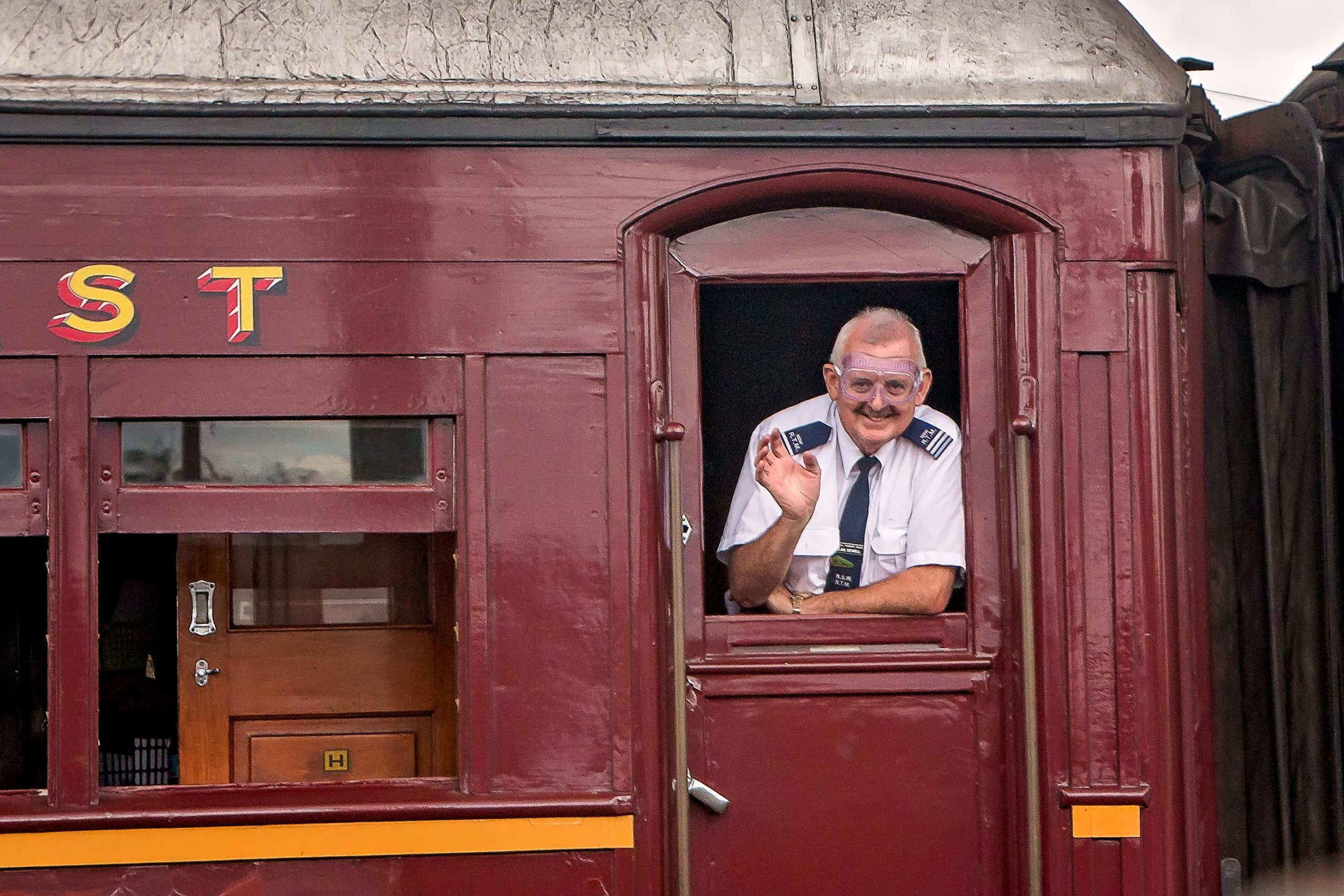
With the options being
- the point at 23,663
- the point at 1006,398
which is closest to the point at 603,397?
the point at 1006,398

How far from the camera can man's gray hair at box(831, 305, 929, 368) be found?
3.11 metres

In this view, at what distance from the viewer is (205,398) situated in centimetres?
288

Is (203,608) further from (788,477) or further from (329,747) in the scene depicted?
(788,477)

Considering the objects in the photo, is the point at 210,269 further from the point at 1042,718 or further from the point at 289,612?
the point at 1042,718

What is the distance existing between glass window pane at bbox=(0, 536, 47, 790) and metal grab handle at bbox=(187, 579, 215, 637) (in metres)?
0.53

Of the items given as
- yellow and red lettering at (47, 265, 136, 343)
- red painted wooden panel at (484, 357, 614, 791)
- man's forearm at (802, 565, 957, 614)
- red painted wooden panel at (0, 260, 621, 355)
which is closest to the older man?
man's forearm at (802, 565, 957, 614)

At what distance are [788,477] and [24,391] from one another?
1817mm

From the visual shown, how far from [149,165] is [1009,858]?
2.65 meters

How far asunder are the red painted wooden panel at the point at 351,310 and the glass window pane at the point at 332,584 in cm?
67

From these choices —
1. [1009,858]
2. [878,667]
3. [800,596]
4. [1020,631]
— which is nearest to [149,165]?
[800,596]

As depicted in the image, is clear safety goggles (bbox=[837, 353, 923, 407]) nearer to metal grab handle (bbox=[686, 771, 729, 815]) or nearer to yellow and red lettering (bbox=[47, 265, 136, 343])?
metal grab handle (bbox=[686, 771, 729, 815])

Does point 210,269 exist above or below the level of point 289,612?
above

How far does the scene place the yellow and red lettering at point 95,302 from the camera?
2861mm

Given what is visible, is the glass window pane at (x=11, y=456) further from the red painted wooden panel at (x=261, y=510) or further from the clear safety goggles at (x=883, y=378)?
the clear safety goggles at (x=883, y=378)
